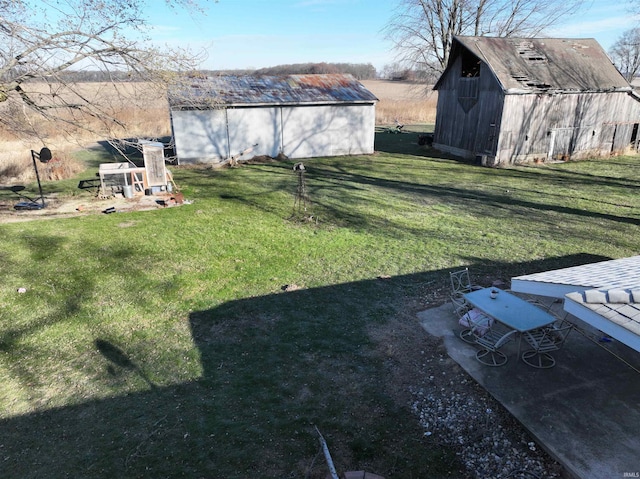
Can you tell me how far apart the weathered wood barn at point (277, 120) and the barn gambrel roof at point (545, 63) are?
Answer: 615cm

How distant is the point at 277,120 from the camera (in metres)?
21.8

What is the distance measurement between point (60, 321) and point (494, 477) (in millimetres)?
7146

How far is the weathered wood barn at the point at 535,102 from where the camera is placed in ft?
66.3

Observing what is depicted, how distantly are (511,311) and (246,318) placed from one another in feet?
14.4

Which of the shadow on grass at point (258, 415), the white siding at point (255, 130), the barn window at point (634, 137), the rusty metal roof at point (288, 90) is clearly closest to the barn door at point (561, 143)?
the barn window at point (634, 137)

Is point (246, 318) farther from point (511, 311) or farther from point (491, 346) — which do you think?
point (511, 311)

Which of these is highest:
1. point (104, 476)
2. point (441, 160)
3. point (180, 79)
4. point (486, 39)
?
point (486, 39)

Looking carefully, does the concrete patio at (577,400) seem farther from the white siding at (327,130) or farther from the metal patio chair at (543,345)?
the white siding at (327,130)

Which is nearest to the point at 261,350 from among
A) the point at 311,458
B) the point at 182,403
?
the point at 182,403

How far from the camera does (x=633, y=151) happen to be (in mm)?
23422

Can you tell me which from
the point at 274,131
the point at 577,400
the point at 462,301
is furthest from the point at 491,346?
the point at 274,131

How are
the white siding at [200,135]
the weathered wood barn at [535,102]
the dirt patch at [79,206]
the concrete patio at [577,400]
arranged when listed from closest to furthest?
the concrete patio at [577,400] → the dirt patch at [79,206] → the white siding at [200,135] → the weathered wood barn at [535,102]

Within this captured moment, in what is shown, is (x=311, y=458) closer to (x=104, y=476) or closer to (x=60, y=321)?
(x=104, y=476)

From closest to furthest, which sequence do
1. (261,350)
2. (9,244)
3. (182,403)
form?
1. (182,403)
2. (261,350)
3. (9,244)
